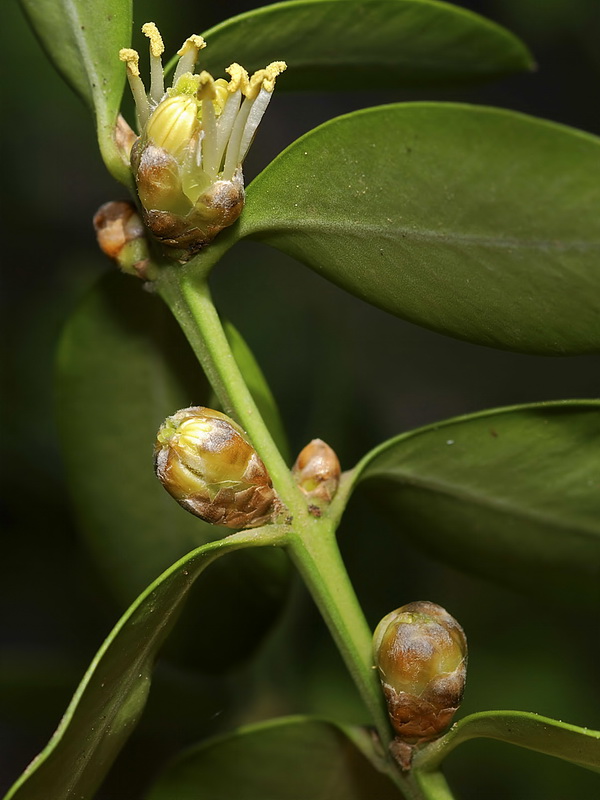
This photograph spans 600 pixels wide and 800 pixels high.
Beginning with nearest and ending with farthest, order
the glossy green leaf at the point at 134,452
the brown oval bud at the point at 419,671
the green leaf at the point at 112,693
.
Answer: the green leaf at the point at 112,693
the brown oval bud at the point at 419,671
the glossy green leaf at the point at 134,452

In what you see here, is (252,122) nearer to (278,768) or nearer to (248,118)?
(248,118)

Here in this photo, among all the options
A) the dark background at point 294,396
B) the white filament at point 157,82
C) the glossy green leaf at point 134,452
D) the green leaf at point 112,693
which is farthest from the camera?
the dark background at point 294,396

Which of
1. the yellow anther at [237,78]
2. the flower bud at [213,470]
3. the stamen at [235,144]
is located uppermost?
the yellow anther at [237,78]

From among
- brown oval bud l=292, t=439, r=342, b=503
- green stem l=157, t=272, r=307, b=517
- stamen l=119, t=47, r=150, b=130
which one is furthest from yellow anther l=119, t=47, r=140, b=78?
brown oval bud l=292, t=439, r=342, b=503

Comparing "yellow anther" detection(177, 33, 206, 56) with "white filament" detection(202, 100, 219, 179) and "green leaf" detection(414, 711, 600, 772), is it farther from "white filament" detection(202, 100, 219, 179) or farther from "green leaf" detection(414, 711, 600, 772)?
"green leaf" detection(414, 711, 600, 772)

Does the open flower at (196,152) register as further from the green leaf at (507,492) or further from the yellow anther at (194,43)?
the green leaf at (507,492)

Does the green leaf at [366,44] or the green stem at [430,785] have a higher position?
the green leaf at [366,44]

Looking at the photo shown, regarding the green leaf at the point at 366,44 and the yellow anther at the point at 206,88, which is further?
the green leaf at the point at 366,44

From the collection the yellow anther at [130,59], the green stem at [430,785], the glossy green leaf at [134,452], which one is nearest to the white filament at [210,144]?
the yellow anther at [130,59]
